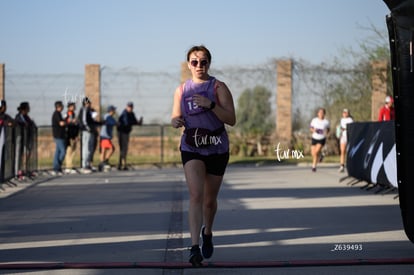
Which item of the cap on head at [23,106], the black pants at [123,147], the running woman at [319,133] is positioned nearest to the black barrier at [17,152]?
the cap on head at [23,106]

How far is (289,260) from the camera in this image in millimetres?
8617

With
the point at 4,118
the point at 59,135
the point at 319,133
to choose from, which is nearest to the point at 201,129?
the point at 4,118

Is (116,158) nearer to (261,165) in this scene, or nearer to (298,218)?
(261,165)

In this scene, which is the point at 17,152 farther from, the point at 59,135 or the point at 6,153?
the point at 59,135

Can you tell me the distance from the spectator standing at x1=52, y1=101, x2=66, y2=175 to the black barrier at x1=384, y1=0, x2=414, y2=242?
16.2m

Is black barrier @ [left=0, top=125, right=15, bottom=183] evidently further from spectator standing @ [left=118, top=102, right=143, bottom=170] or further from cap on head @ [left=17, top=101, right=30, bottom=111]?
spectator standing @ [left=118, top=102, right=143, bottom=170]

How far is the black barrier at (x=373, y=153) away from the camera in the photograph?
51.6 feet

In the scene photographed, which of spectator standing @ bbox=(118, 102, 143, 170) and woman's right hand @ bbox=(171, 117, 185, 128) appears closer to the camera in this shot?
woman's right hand @ bbox=(171, 117, 185, 128)

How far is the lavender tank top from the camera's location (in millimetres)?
8375

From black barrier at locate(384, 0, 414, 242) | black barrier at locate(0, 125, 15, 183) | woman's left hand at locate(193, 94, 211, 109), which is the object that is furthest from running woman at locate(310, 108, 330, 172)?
woman's left hand at locate(193, 94, 211, 109)

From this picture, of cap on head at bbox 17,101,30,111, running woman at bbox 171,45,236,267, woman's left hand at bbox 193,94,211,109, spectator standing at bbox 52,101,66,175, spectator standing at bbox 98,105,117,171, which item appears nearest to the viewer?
woman's left hand at bbox 193,94,211,109

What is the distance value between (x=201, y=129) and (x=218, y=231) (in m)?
2.95

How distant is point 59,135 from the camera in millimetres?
24172

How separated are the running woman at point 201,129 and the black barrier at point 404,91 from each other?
→ 1.61 meters
